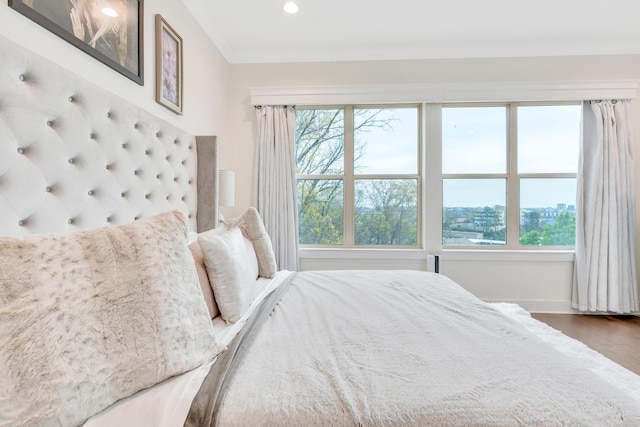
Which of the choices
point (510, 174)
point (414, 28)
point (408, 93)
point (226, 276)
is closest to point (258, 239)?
point (226, 276)

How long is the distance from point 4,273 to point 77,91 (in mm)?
864

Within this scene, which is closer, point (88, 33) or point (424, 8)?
point (88, 33)

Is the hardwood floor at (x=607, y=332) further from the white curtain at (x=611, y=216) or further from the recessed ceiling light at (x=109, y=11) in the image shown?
the recessed ceiling light at (x=109, y=11)

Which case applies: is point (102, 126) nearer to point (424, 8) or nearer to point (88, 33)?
point (88, 33)

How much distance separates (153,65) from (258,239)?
1.21 m

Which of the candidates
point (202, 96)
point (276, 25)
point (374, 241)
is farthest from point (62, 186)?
point (374, 241)

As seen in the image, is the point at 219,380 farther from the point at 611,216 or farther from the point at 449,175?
the point at 611,216

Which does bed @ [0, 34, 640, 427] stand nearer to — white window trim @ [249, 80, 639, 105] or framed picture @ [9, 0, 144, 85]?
framed picture @ [9, 0, 144, 85]

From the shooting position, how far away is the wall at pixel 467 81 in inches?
114

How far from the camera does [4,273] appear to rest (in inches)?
23.7

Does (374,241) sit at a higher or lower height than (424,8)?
lower

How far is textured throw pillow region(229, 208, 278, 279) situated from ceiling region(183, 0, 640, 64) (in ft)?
5.54

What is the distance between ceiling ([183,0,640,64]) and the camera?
2352 mm

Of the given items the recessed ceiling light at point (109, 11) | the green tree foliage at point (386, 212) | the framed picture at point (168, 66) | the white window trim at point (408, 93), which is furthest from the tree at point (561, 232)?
the recessed ceiling light at point (109, 11)
